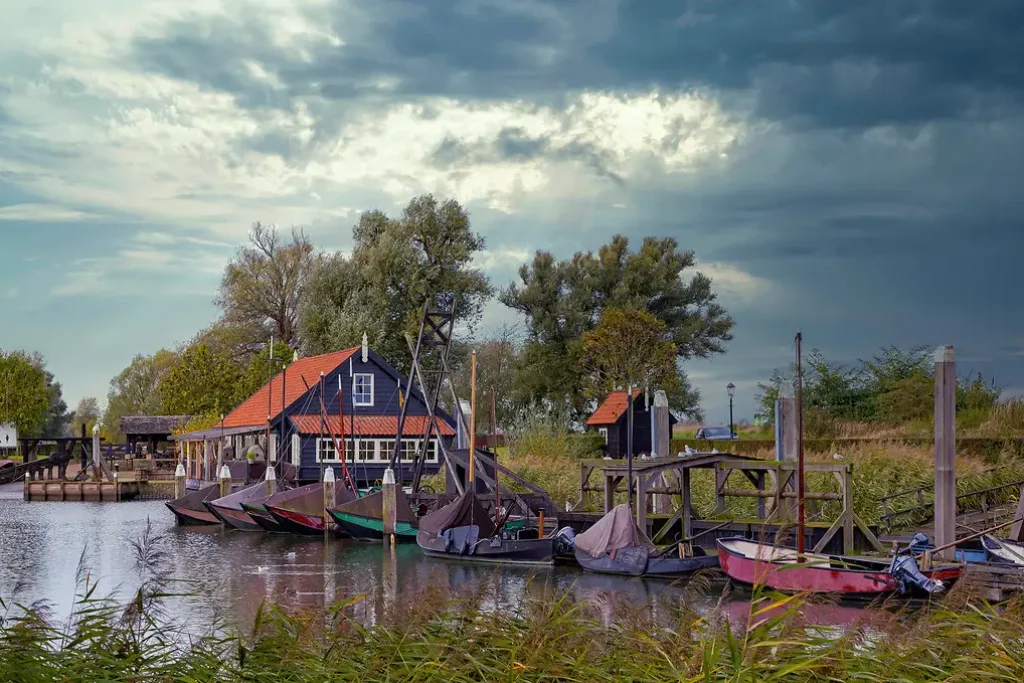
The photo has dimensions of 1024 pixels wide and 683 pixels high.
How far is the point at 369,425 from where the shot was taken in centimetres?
5553

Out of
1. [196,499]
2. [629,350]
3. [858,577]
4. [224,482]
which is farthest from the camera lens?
[629,350]

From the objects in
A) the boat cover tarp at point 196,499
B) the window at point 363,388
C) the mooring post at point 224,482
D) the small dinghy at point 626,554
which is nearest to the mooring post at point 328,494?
the mooring post at point 224,482

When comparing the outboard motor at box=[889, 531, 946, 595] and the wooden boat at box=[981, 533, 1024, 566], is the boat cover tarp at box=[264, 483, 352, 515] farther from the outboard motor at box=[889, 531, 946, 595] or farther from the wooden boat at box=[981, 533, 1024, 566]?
the wooden boat at box=[981, 533, 1024, 566]

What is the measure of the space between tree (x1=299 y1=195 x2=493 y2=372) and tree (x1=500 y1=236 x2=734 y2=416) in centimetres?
470

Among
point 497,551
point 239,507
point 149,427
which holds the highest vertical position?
point 149,427

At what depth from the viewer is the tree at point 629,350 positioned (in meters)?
69.3

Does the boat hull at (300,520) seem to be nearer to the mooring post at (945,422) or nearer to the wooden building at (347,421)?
the wooden building at (347,421)

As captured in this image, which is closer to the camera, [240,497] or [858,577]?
[858,577]

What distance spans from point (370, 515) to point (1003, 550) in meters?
19.8

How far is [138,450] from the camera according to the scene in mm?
89688

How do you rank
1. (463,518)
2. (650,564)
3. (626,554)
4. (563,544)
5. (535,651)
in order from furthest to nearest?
(463,518), (563,544), (626,554), (650,564), (535,651)

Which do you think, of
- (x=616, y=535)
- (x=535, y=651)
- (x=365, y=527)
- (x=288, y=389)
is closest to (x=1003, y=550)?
(x=616, y=535)

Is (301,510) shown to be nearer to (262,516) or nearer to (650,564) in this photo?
(262,516)

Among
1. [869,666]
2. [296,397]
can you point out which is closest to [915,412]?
[296,397]
